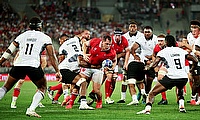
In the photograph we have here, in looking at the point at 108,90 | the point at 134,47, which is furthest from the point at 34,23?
the point at 108,90

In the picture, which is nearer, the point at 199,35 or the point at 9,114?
the point at 9,114

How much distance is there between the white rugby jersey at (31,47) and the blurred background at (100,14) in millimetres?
35574

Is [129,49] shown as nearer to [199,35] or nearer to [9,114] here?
[199,35]

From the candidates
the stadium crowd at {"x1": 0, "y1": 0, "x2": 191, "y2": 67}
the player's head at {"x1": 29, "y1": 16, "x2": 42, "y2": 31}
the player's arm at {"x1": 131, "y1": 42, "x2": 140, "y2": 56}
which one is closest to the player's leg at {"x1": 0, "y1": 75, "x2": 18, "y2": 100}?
the player's head at {"x1": 29, "y1": 16, "x2": 42, "y2": 31}

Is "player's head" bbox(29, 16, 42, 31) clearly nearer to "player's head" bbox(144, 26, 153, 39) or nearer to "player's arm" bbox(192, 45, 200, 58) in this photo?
"player's arm" bbox(192, 45, 200, 58)

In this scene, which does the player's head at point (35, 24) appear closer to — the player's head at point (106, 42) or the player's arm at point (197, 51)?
the player's head at point (106, 42)

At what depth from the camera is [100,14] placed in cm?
5559

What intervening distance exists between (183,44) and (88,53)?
3148 millimetres

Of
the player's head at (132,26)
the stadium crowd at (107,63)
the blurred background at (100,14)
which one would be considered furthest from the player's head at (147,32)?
the blurred background at (100,14)

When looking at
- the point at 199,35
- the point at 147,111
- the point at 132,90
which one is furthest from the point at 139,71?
the point at 147,111

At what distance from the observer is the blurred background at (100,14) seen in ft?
169

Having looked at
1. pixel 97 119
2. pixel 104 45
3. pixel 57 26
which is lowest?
pixel 97 119

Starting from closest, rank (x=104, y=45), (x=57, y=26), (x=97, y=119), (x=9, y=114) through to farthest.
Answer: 1. (x=97, y=119)
2. (x=9, y=114)
3. (x=104, y=45)
4. (x=57, y=26)

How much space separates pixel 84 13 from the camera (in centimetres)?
5422
